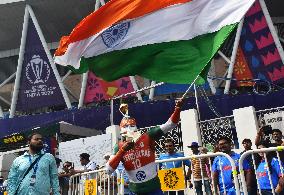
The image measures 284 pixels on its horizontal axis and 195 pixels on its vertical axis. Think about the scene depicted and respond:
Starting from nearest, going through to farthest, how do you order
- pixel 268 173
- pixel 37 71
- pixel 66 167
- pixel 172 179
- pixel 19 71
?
pixel 268 173 < pixel 172 179 < pixel 66 167 < pixel 19 71 < pixel 37 71

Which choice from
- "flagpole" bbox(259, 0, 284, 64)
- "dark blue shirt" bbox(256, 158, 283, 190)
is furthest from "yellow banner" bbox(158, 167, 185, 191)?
"flagpole" bbox(259, 0, 284, 64)

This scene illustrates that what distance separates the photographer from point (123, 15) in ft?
22.0

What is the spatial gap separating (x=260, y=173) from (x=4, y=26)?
2561 cm

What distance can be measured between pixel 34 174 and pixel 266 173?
10.6ft

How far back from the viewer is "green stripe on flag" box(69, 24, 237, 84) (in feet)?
19.1

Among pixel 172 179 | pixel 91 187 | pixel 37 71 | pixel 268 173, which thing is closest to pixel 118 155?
pixel 172 179

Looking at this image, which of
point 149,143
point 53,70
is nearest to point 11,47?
point 53,70

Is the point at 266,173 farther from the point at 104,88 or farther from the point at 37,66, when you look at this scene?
the point at 37,66

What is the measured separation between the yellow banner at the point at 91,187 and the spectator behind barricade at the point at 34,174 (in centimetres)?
199

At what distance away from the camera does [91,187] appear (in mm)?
7184

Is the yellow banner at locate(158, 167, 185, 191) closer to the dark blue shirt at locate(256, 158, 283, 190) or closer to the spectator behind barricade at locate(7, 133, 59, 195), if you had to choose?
the dark blue shirt at locate(256, 158, 283, 190)

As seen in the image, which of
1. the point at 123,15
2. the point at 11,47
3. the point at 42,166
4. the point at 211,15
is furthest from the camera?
the point at 11,47

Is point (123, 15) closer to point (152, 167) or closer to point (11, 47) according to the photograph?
point (152, 167)

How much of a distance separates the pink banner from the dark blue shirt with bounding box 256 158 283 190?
18.5 meters
